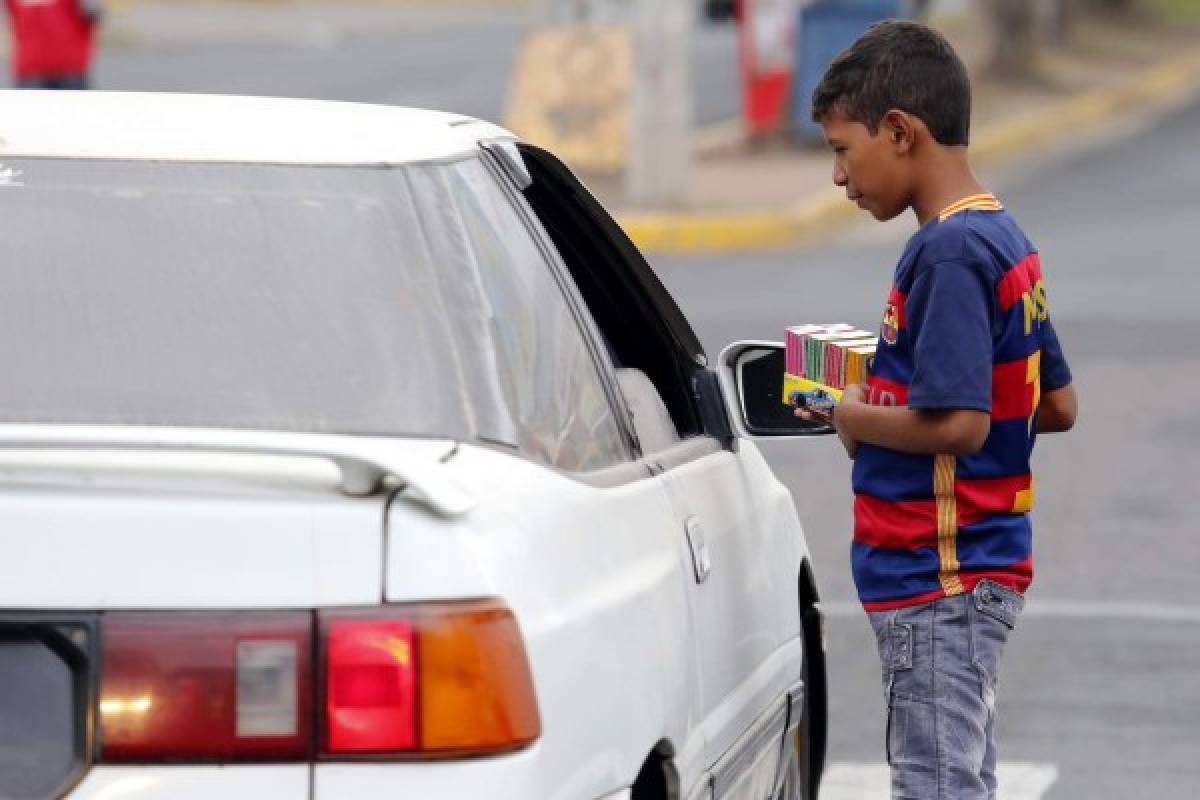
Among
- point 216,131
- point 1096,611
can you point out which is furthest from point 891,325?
point 1096,611

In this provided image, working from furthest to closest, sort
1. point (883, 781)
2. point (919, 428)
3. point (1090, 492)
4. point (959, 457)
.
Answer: point (1090, 492)
point (883, 781)
point (959, 457)
point (919, 428)

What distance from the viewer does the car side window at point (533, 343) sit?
11.8 ft

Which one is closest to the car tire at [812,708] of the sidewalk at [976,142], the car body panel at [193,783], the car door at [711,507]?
the car door at [711,507]

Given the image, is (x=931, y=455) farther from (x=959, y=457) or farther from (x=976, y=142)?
(x=976, y=142)

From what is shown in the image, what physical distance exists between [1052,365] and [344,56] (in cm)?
3363

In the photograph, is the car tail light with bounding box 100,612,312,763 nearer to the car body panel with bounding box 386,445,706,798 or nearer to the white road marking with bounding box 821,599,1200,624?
the car body panel with bounding box 386,445,706,798

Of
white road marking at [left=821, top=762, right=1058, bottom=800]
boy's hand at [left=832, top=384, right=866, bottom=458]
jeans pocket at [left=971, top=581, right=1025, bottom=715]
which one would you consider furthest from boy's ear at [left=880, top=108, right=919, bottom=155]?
white road marking at [left=821, top=762, right=1058, bottom=800]

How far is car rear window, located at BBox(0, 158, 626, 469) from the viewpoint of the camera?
3.39 m

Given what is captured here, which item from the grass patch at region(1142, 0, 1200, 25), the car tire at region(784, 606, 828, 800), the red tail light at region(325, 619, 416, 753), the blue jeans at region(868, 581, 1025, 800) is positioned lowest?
the car tire at region(784, 606, 828, 800)

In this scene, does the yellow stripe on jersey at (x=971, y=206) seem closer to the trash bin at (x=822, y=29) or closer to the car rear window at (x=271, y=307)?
the car rear window at (x=271, y=307)

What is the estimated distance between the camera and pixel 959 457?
173 inches

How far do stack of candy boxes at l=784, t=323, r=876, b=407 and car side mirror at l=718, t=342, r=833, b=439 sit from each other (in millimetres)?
117

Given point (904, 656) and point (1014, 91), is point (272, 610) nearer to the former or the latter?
point (904, 656)

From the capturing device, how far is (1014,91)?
104 feet
